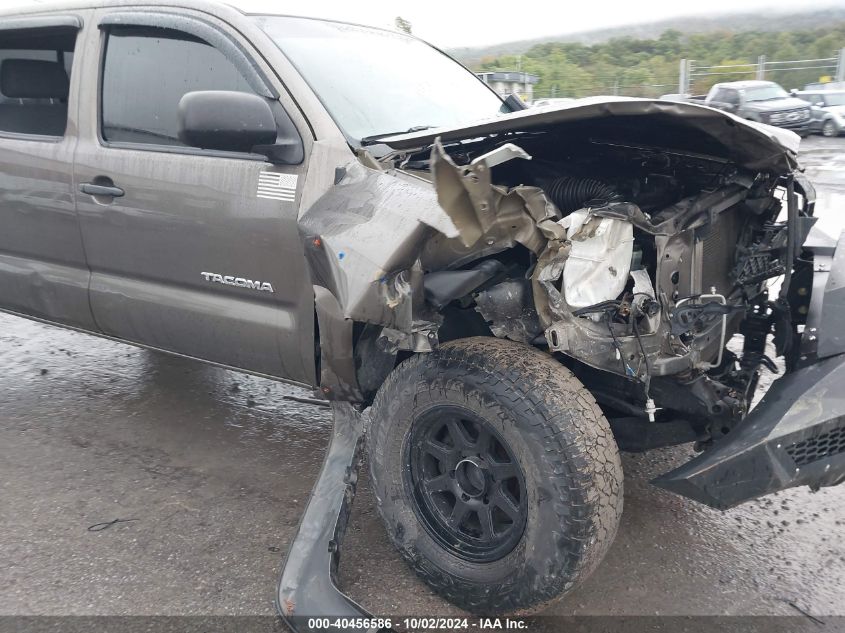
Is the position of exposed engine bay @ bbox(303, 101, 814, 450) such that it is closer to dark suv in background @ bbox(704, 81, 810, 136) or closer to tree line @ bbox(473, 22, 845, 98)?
tree line @ bbox(473, 22, 845, 98)

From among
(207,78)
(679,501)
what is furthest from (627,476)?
(207,78)

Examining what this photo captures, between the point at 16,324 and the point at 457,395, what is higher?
the point at 457,395

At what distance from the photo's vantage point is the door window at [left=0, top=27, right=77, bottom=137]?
3.60 m

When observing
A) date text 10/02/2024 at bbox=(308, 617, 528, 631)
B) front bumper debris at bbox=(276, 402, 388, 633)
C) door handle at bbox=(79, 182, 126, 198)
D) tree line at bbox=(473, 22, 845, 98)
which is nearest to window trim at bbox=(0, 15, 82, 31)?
door handle at bbox=(79, 182, 126, 198)

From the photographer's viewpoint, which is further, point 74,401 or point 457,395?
point 74,401

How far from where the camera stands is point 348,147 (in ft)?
8.63

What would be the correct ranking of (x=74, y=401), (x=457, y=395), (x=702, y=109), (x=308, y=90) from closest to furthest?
1. (x=702, y=109)
2. (x=457, y=395)
3. (x=308, y=90)
4. (x=74, y=401)

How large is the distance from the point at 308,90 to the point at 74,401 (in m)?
2.48

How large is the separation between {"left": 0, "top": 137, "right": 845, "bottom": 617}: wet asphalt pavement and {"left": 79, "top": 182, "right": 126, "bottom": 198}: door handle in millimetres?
1254

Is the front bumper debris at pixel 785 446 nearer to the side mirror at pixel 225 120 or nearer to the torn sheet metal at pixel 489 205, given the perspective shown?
the torn sheet metal at pixel 489 205

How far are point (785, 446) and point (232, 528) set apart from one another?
6.75 feet

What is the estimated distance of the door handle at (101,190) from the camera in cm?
318

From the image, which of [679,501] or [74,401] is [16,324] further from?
[679,501]

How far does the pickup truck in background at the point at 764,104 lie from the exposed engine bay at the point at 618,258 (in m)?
19.7
